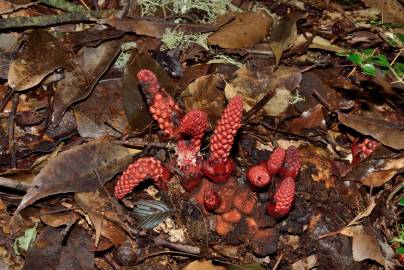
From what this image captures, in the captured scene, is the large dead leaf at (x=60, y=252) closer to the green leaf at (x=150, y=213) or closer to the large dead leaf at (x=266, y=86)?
the green leaf at (x=150, y=213)

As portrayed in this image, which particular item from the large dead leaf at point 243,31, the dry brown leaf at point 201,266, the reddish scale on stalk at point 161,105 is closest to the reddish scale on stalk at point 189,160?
the reddish scale on stalk at point 161,105

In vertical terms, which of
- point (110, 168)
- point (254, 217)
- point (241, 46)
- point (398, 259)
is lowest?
point (398, 259)

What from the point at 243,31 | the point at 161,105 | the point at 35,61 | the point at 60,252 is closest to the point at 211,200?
the point at 161,105

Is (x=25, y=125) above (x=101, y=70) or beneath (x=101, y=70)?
beneath

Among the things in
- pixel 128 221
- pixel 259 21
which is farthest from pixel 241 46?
pixel 128 221

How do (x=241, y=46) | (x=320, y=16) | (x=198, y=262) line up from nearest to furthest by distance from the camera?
(x=198, y=262), (x=241, y=46), (x=320, y=16)

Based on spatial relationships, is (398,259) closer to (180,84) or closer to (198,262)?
(198,262)

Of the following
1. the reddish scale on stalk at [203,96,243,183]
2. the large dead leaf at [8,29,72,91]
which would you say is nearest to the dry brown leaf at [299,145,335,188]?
the reddish scale on stalk at [203,96,243,183]
